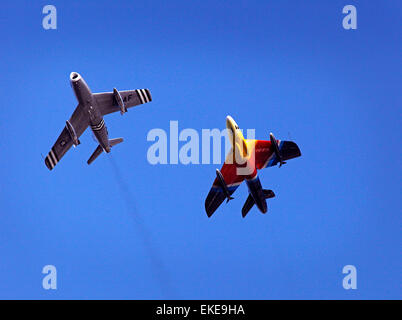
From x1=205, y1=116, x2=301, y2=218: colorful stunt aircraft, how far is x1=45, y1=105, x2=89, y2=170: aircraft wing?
12613mm

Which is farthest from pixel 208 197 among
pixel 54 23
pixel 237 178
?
pixel 54 23

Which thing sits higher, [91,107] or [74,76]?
[74,76]

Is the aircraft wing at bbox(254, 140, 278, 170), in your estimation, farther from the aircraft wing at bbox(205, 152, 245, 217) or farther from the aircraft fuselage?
the aircraft fuselage

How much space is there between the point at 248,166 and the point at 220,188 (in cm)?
462

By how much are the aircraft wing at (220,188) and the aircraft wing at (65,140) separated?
1304cm

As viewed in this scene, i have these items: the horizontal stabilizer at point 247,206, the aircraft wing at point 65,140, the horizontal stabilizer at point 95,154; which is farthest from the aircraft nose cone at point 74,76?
the horizontal stabilizer at point 247,206

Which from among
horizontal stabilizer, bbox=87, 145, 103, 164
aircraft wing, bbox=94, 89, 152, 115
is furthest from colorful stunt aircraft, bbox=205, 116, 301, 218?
horizontal stabilizer, bbox=87, 145, 103, 164

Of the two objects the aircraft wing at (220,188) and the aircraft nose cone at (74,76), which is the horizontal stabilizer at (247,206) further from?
the aircraft nose cone at (74,76)

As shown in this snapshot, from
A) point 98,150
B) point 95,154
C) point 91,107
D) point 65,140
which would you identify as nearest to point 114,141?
point 98,150

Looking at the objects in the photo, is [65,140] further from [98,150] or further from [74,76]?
[74,76]

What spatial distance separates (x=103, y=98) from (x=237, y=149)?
12649 millimetres

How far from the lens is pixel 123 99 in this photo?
5166 cm

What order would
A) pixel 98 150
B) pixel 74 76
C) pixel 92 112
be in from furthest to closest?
pixel 98 150 < pixel 92 112 < pixel 74 76

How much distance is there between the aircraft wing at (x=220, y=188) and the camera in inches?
2065
